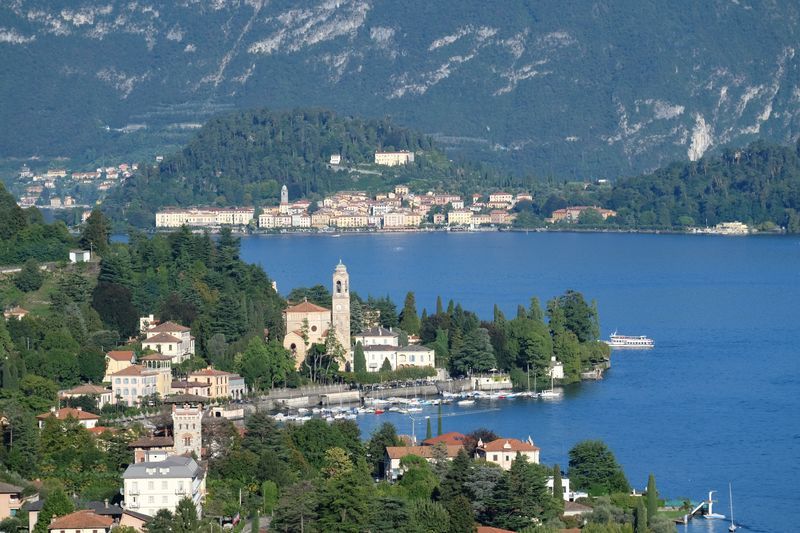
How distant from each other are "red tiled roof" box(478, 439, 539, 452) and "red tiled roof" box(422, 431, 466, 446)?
82cm

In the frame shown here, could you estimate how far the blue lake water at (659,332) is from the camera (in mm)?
40531

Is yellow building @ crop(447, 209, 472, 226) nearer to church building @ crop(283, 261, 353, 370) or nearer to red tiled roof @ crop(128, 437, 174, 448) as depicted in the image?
church building @ crop(283, 261, 353, 370)

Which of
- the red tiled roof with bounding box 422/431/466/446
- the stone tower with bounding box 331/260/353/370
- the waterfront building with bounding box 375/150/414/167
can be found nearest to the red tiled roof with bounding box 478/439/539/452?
the red tiled roof with bounding box 422/431/466/446

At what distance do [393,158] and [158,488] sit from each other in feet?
342

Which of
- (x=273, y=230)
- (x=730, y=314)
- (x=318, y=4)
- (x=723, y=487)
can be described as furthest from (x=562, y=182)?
(x=723, y=487)

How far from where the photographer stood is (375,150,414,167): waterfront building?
5340 inches

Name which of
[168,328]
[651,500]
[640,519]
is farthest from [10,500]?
[168,328]

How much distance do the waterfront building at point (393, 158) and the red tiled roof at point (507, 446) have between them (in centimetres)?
9845

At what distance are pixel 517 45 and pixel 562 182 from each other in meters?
36.1

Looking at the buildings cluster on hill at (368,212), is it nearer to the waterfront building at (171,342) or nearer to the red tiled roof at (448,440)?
the waterfront building at (171,342)

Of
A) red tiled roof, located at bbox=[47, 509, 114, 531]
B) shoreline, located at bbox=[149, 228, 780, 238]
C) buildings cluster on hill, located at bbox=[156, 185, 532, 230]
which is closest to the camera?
red tiled roof, located at bbox=[47, 509, 114, 531]

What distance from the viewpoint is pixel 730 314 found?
6769 centimetres

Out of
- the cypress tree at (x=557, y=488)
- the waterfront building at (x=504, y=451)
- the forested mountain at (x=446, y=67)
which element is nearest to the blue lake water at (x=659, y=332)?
the cypress tree at (x=557, y=488)

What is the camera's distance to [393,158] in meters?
136
